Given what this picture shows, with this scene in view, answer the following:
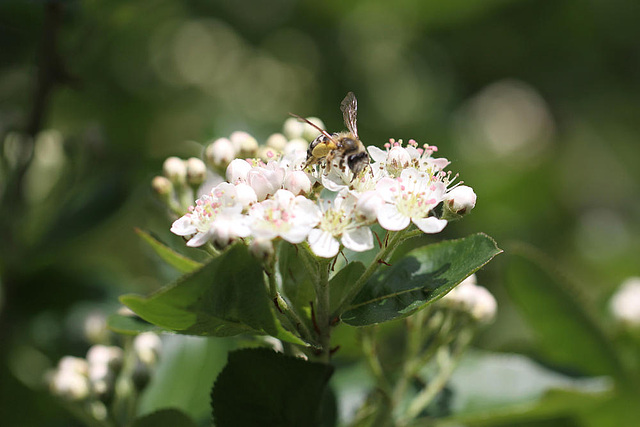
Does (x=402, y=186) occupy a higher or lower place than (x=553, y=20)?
higher

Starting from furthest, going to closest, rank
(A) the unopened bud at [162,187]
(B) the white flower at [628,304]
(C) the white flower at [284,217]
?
(B) the white flower at [628,304] < (A) the unopened bud at [162,187] < (C) the white flower at [284,217]

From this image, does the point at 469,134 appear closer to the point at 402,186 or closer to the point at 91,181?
the point at 91,181

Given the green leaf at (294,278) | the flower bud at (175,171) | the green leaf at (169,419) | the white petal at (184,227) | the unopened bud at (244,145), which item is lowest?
the green leaf at (169,419)

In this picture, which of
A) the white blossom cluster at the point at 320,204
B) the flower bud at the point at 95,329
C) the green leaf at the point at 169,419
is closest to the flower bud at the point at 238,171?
the white blossom cluster at the point at 320,204

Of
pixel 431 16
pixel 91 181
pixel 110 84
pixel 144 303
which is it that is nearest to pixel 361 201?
pixel 144 303

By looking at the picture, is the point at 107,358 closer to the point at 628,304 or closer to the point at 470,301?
the point at 470,301

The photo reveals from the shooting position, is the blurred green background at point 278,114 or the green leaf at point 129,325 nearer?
the green leaf at point 129,325

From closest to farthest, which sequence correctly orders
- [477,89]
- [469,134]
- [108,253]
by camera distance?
[108,253] → [469,134] → [477,89]

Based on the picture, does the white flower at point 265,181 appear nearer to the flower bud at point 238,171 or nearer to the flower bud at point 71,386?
the flower bud at point 238,171
